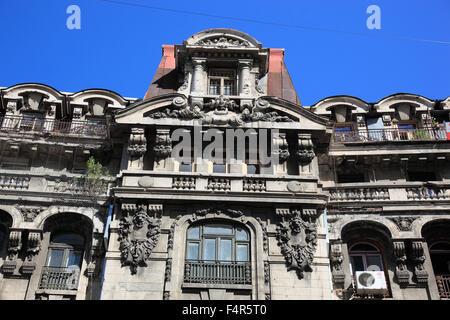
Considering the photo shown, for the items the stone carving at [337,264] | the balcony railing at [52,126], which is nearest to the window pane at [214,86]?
the balcony railing at [52,126]

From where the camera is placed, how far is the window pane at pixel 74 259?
18.7m

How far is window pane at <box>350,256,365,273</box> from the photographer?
19.3 metres

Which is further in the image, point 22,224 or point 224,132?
point 224,132

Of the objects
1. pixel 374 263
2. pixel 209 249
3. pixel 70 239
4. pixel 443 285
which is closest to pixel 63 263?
pixel 70 239

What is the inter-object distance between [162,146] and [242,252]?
5.14 meters

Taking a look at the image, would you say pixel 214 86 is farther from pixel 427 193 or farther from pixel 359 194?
pixel 427 193

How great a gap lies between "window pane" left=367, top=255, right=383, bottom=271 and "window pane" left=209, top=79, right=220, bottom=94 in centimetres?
931

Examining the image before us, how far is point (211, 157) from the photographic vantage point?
67.6 feet

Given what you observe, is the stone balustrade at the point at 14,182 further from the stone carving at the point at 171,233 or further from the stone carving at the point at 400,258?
the stone carving at the point at 400,258

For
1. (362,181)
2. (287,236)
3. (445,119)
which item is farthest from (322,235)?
(445,119)

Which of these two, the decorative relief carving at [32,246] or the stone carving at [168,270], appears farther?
the decorative relief carving at [32,246]

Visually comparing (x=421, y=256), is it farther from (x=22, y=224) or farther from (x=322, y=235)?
(x=22, y=224)

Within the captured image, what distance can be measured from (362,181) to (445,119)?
5495 mm

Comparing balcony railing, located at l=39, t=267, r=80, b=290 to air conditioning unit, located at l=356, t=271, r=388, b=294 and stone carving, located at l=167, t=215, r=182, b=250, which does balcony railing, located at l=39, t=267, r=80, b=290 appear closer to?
stone carving, located at l=167, t=215, r=182, b=250
